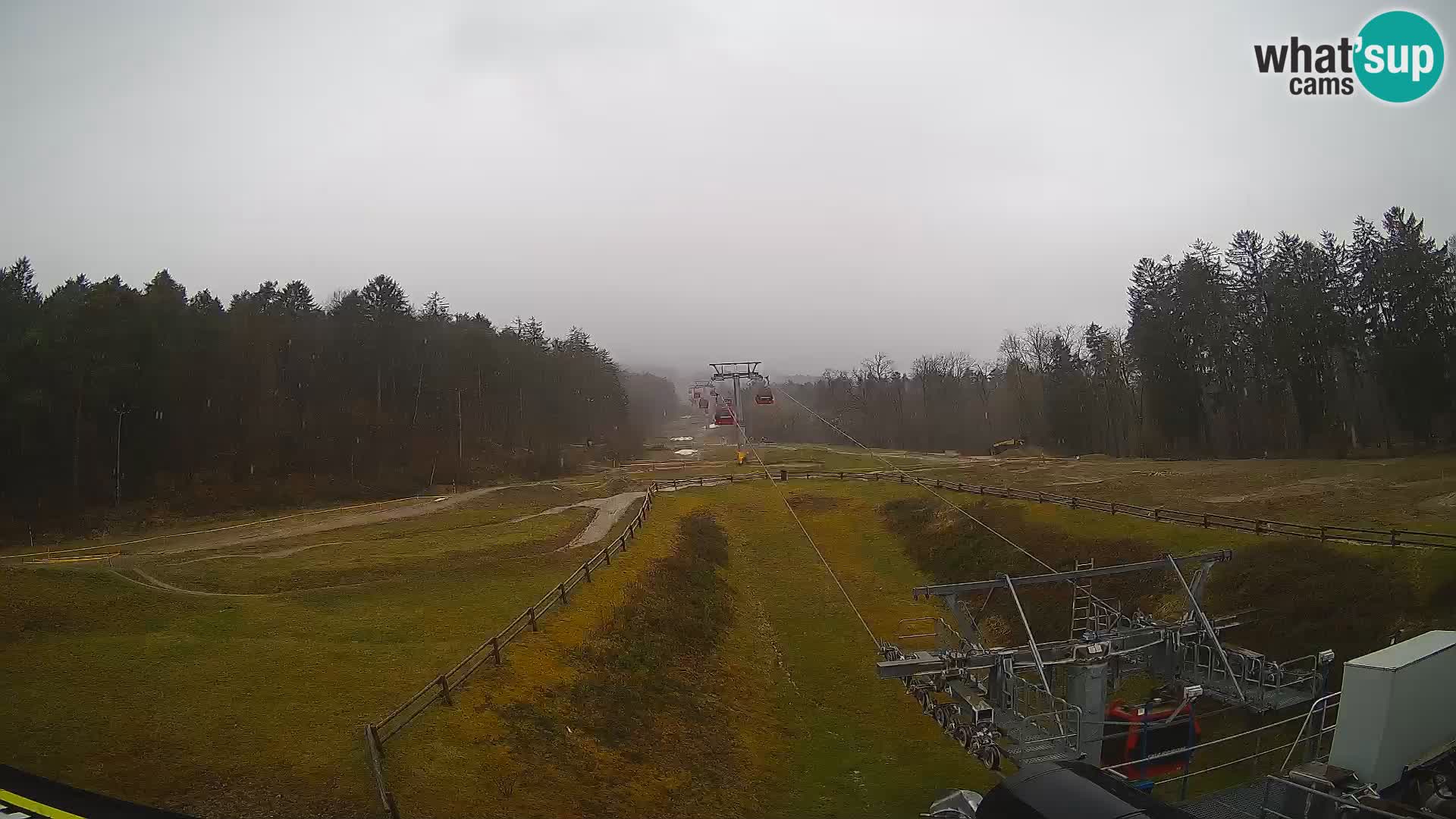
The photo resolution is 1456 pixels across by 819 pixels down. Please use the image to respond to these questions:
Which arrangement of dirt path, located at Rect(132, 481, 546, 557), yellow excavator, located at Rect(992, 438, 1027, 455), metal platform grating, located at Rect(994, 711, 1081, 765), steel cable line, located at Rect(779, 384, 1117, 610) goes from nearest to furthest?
metal platform grating, located at Rect(994, 711, 1081, 765) < steel cable line, located at Rect(779, 384, 1117, 610) < dirt path, located at Rect(132, 481, 546, 557) < yellow excavator, located at Rect(992, 438, 1027, 455)

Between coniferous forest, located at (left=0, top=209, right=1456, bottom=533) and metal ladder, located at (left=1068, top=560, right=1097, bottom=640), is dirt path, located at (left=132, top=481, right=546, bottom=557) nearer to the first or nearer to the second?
coniferous forest, located at (left=0, top=209, right=1456, bottom=533)

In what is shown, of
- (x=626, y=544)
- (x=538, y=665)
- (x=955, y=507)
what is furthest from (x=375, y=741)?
(x=955, y=507)

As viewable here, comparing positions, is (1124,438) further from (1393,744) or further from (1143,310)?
(1393,744)

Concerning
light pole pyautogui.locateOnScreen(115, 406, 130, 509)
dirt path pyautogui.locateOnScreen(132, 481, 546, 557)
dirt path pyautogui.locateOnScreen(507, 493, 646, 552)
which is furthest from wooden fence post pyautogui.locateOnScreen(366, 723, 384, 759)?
light pole pyautogui.locateOnScreen(115, 406, 130, 509)

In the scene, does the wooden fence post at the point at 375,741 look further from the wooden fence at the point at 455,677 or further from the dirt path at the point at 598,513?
the dirt path at the point at 598,513

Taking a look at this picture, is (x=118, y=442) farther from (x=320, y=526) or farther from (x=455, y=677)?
(x=455, y=677)

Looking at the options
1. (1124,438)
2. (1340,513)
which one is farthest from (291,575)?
(1124,438)
